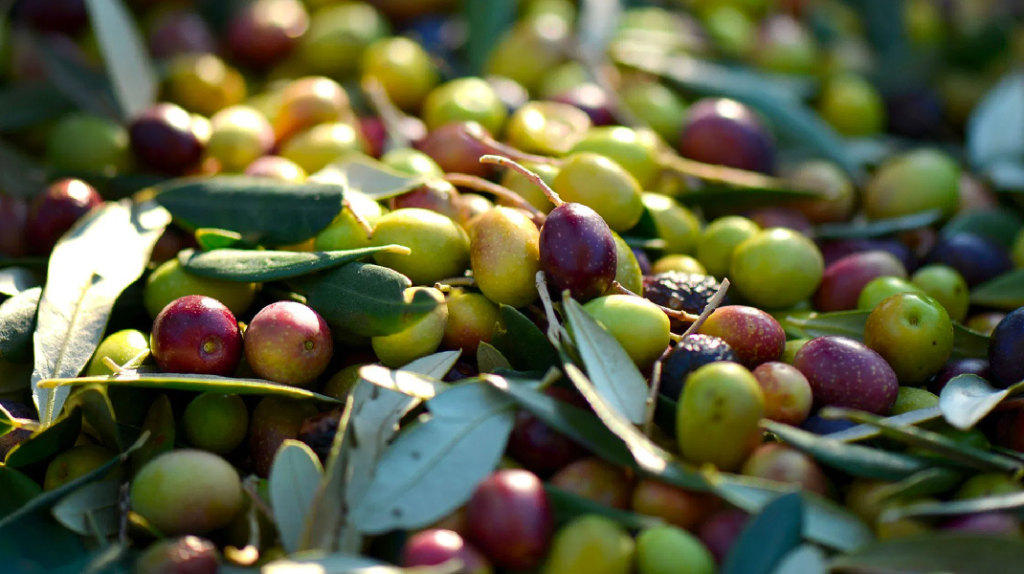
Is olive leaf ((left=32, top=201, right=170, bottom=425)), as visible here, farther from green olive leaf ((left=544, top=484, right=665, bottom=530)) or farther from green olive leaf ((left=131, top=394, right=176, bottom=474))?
green olive leaf ((left=544, top=484, right=665, bottom=530))

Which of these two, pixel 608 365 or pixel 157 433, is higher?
pixel 608 365

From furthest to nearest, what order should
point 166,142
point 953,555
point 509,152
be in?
point 166,142, point 509,152, point 953,555

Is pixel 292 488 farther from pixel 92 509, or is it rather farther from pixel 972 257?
pixel 972 257

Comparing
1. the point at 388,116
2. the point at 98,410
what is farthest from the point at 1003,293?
the point at 98,410

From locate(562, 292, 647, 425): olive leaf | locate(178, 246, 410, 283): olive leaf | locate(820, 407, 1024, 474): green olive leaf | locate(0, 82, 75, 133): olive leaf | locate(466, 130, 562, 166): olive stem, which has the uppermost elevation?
locate(466, 130, 562, 166): olive stem

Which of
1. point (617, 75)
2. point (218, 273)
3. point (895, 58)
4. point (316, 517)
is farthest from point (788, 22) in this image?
point (316, 517)

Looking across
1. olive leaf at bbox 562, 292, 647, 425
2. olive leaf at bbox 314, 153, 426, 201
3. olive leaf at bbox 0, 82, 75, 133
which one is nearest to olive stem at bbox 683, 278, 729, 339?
olive leaf at bbox 562, 292, 647, 425

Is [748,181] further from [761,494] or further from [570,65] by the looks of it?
[761,494]
